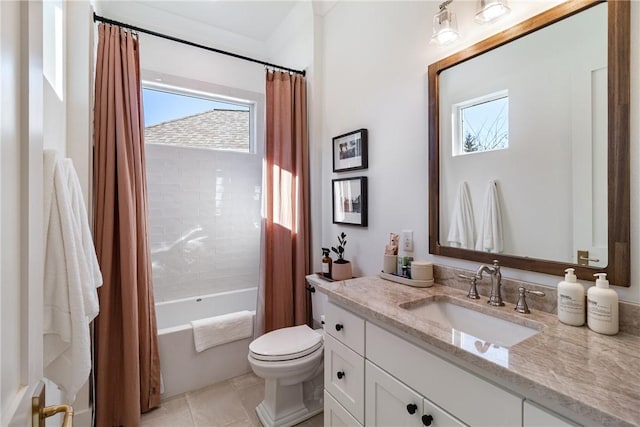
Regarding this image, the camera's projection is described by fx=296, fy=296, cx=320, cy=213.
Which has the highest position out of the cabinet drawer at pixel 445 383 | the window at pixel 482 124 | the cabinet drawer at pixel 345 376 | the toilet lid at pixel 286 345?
the window at pixel 482 124

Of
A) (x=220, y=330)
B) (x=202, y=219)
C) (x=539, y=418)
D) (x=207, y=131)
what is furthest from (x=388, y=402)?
(x=207, y=131)

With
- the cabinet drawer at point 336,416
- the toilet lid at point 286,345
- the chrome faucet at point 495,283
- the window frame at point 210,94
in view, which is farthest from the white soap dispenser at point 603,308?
the window frame at point 210,94

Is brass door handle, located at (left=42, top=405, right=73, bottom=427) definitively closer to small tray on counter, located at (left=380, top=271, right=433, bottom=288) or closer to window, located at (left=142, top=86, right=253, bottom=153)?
small tray on counter, located at (left=380, top=271, right=433, bottom=288)

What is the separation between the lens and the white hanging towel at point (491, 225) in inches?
50.1

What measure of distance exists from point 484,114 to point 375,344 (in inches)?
43.4

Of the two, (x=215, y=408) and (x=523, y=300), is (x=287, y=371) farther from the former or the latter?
(x=523, y=300)

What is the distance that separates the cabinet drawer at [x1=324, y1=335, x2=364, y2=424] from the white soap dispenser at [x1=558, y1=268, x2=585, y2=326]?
2.39 feet

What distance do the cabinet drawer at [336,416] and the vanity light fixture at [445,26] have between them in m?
1.74

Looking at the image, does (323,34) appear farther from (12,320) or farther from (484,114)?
(12,320)

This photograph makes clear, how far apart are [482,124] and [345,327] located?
1.10m

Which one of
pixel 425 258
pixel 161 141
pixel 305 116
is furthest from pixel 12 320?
pixel 161 141

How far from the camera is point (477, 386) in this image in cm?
81

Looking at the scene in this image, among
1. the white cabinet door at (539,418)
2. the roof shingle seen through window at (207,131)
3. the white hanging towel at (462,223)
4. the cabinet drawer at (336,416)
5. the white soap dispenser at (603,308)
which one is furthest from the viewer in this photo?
the roof shingle seen through window at (207,131)

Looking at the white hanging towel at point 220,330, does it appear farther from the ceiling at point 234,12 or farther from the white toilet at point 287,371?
the ceiling at point 234,12
